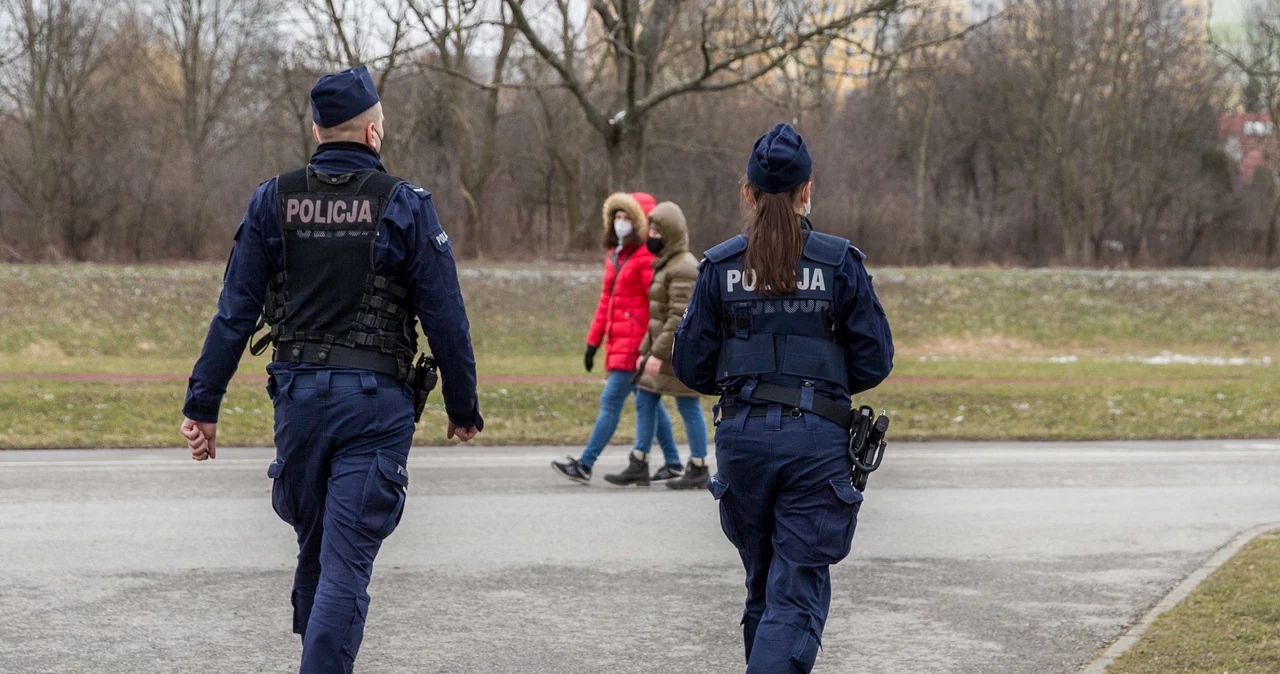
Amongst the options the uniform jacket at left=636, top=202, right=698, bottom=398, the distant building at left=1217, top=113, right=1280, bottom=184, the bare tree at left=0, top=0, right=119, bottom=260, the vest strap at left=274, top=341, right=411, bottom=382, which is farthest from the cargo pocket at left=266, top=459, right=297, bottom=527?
the distant building at left=1217, top=113, right=1280, bottom=184

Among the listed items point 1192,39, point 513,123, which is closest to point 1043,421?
point 513,123

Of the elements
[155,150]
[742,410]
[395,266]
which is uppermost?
[155,150]

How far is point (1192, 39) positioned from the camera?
44719 millimetres

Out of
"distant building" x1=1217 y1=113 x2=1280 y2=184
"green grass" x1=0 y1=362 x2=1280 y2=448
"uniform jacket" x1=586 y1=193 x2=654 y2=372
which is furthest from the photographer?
"distant building" x1=1217 y1=113 x2=1280 y2=184

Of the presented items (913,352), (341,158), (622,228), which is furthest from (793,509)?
(913,352)

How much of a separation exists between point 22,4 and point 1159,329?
2996 cm

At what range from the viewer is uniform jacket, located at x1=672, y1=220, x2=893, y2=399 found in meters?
3.91

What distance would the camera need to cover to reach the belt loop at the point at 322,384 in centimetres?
381

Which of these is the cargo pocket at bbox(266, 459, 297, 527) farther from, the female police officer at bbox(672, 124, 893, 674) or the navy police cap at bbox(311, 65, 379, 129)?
the female police officer at bbox(672, 124, 893, 674)

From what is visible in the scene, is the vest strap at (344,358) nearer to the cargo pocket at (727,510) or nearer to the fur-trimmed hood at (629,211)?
the cargo pocket at (727,510)

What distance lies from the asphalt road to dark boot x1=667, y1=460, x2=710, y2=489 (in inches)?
4.2

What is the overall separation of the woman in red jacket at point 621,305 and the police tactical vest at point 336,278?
181 inches

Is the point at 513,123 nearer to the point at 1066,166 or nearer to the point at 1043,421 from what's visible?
the point at 1066,166

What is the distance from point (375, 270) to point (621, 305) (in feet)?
15.9
